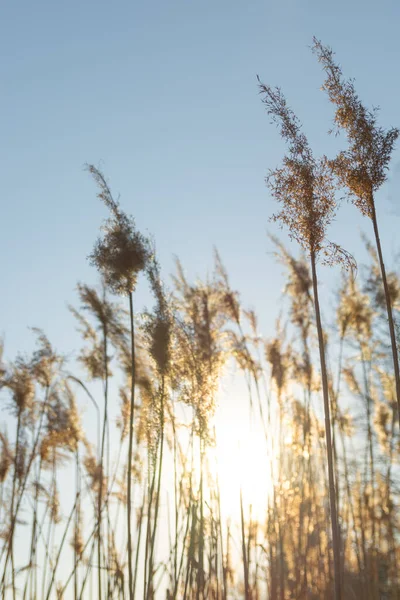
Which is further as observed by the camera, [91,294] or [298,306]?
[298,306]

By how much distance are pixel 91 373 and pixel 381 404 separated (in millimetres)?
3746

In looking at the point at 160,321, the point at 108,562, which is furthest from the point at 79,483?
the point at 160,321

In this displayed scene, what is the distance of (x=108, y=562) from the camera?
5.49 m

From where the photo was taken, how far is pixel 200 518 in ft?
13.9

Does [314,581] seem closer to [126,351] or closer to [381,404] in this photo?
[381,404]

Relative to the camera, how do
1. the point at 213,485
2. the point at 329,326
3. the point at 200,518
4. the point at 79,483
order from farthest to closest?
1. the point at 329,326
2. the point at 79,483
3. the point at 213,485
4. the point at 200,518

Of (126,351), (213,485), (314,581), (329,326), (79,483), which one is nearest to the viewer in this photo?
(213,485)

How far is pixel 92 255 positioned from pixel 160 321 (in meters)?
0.67

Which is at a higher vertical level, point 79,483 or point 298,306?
point 298,306

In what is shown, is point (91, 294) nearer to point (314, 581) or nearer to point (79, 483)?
point (79, 483)

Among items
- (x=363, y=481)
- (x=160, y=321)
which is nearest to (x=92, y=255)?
(x=160, y=321)

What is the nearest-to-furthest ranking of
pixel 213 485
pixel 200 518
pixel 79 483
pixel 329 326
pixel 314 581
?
pixel 200 518
pixel 213 485
pixel 79 483
pixel 314 581
pixel 329 326

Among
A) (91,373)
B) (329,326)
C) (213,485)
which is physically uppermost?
(329,326)

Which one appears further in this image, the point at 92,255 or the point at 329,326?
the point at 329,326
